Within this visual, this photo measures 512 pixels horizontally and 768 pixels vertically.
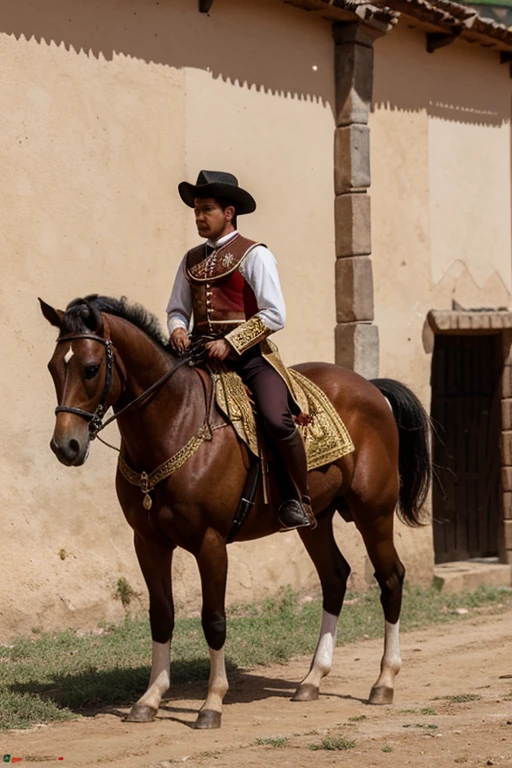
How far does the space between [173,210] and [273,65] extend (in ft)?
5.80

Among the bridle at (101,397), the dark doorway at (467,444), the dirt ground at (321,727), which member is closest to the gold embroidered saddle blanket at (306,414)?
the bridle at (101,397)

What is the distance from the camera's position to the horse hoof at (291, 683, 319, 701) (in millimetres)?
7320

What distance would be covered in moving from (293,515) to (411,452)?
5.20ft

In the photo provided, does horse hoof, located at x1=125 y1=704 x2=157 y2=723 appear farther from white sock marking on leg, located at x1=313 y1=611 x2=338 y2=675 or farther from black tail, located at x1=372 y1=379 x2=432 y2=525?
black tail, located at x1=372 y1=379 x2=432 y2=525

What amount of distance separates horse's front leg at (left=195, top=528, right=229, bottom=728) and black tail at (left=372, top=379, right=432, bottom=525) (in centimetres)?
189

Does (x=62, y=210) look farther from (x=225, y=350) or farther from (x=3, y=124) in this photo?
(x=225, y=350)

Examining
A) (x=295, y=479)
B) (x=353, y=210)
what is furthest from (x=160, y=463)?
(x=353, y=210)

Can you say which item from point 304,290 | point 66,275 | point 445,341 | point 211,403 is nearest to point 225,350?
point 211,403

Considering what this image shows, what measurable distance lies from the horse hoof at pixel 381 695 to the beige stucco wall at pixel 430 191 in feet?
14.7

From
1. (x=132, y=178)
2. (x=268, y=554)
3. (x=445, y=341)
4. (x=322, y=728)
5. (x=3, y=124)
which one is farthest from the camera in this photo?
(x=445, y=341)

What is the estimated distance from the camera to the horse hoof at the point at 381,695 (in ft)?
23.6

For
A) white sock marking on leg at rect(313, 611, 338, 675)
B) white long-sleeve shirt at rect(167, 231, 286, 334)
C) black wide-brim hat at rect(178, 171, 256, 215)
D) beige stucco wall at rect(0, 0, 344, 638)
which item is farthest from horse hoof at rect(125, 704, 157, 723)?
black wide-brim hat at rect(178, 171, 256, 215)

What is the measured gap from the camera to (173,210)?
32.4ft

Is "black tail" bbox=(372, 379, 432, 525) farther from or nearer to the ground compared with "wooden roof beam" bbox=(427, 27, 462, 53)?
nearer to the ground
